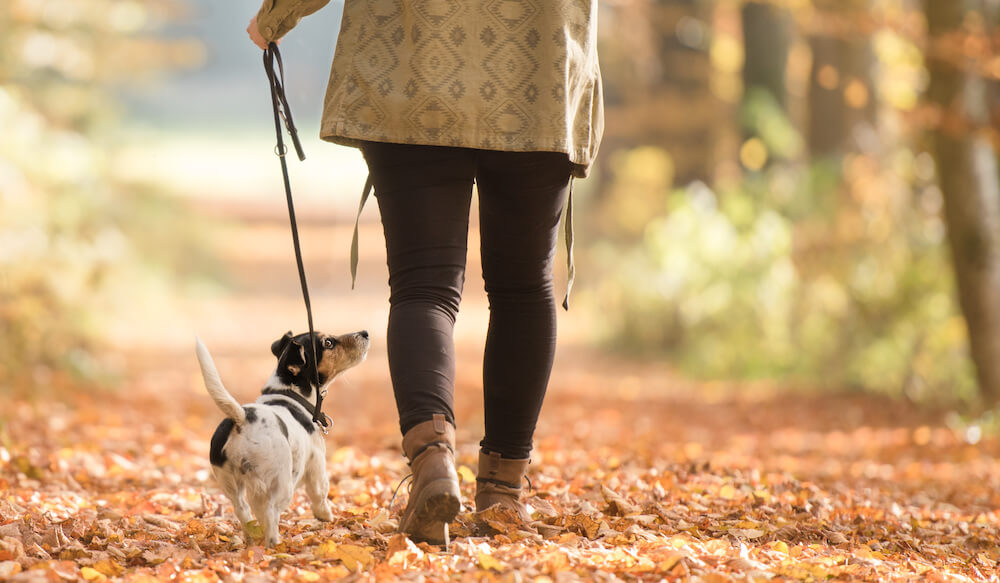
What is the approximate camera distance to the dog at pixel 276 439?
9.41 ft

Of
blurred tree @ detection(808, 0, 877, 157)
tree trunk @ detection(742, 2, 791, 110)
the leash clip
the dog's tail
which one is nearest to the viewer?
the dog's tail

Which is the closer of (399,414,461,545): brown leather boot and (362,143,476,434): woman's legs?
(399,414,461,545): brown leather boot

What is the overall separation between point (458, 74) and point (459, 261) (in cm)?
50

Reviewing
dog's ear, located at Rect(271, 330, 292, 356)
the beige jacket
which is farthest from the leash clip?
the beige jacket

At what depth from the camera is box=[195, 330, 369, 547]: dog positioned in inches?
113

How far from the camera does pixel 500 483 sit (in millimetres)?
3012

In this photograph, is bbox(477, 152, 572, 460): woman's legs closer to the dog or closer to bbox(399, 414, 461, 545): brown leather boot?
bbox(399, 414, 461, 545): brown leather boot

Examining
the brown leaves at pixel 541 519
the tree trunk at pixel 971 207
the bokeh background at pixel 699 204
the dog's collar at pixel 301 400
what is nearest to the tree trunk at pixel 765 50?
the bokeh background at pixel 699 204

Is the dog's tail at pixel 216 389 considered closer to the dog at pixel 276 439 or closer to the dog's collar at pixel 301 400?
the dog at pixel 276 439

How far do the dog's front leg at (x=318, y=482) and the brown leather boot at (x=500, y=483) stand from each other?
54 centimetres

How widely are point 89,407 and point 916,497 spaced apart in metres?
5.01

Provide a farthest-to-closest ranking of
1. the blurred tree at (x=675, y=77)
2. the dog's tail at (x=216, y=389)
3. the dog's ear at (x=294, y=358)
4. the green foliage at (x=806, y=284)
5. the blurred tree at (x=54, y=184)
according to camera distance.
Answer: the blurred tree at (x=675, y=77) → the green foliage at (x=806, y=284) → the blurred tree at (x=54, y=184) → the dog's ear at (x=294, y=358) → the dog's tail at (x=216, y=389)

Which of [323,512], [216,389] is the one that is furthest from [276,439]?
[323,512]

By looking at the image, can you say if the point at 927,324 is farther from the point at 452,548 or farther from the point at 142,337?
the point at 142,337
